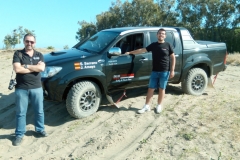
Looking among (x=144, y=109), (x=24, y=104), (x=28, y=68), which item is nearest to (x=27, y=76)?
(x=28, y=68)

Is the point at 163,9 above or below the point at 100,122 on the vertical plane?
above

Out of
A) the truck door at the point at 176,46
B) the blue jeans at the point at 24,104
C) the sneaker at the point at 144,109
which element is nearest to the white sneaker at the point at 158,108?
the sneaker at the point at 144,109

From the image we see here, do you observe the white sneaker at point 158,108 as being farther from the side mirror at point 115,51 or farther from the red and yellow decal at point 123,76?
the side mirror at point 115,51

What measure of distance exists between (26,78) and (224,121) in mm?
3618

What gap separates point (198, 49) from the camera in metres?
6.47

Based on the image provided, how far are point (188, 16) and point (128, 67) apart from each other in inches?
1218

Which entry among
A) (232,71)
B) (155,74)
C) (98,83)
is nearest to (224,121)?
(155,74)

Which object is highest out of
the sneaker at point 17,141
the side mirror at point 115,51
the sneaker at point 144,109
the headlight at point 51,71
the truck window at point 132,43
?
the truck window at point 132,43

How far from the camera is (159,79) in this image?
17.7ft

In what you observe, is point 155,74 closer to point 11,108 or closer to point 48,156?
point 48,156

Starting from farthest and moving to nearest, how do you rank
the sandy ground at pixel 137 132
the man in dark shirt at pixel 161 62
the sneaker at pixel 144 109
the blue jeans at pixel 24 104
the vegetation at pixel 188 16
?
1. the vegetation at pixel 188 16
2. the sneaker at pixel 144 109
3. the man in dark shirt at pixel 161 62
4. the blue jeans at pixel 24 104
5. the sandy ground at pixel 137 132

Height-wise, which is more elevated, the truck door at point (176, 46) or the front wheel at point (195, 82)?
the truck door at point (176, 46)

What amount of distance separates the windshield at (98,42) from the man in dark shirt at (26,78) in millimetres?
1536

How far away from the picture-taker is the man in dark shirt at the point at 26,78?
4227 mm
